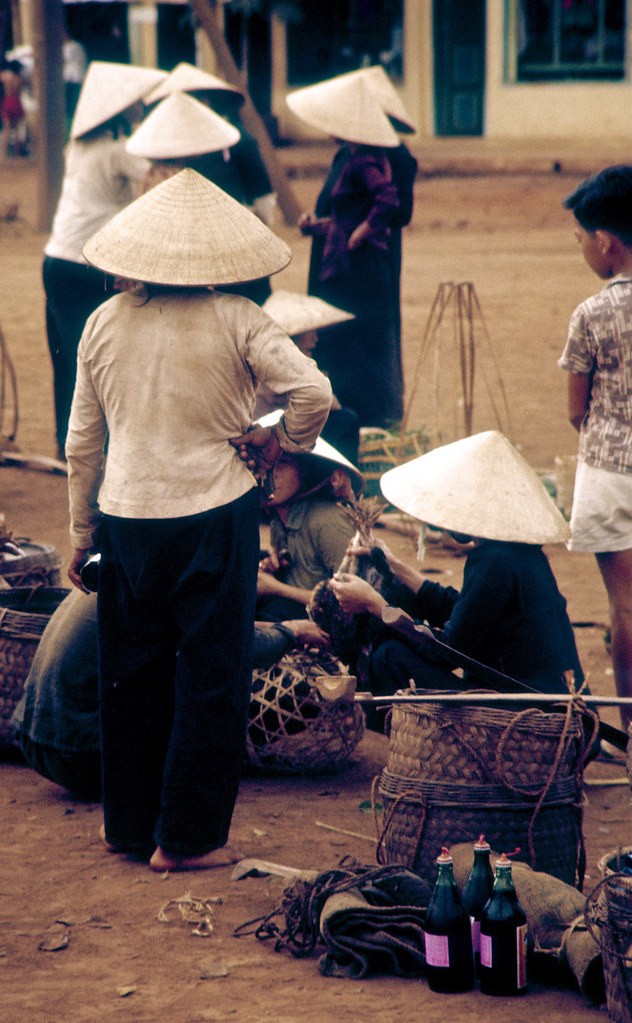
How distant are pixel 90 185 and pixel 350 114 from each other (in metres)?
1.34

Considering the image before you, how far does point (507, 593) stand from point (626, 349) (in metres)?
0.91

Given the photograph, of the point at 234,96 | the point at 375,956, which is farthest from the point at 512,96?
the point at 375,956

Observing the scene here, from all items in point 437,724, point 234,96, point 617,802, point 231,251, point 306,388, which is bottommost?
point 617,802

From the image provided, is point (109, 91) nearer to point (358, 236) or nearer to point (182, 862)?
point (358, 236)

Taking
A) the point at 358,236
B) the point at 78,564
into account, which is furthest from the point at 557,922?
the point at 358,236

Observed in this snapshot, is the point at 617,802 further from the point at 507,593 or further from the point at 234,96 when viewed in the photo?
the point at 234,96

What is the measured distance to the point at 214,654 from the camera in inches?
162

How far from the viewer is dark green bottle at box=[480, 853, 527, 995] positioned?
341 cm

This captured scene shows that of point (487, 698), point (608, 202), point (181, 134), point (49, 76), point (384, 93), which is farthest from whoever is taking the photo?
point (49, 76)

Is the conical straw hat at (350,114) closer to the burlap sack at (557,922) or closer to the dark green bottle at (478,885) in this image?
the burlap sack at (557,922)

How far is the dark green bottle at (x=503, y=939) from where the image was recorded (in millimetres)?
3410

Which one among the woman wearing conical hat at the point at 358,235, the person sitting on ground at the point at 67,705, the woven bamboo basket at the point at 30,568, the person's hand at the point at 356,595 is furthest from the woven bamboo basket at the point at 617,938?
the woman wearing conical hat at the point at 358,235

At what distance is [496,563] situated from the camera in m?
4.30

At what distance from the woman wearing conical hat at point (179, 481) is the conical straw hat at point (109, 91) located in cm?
A: 363
